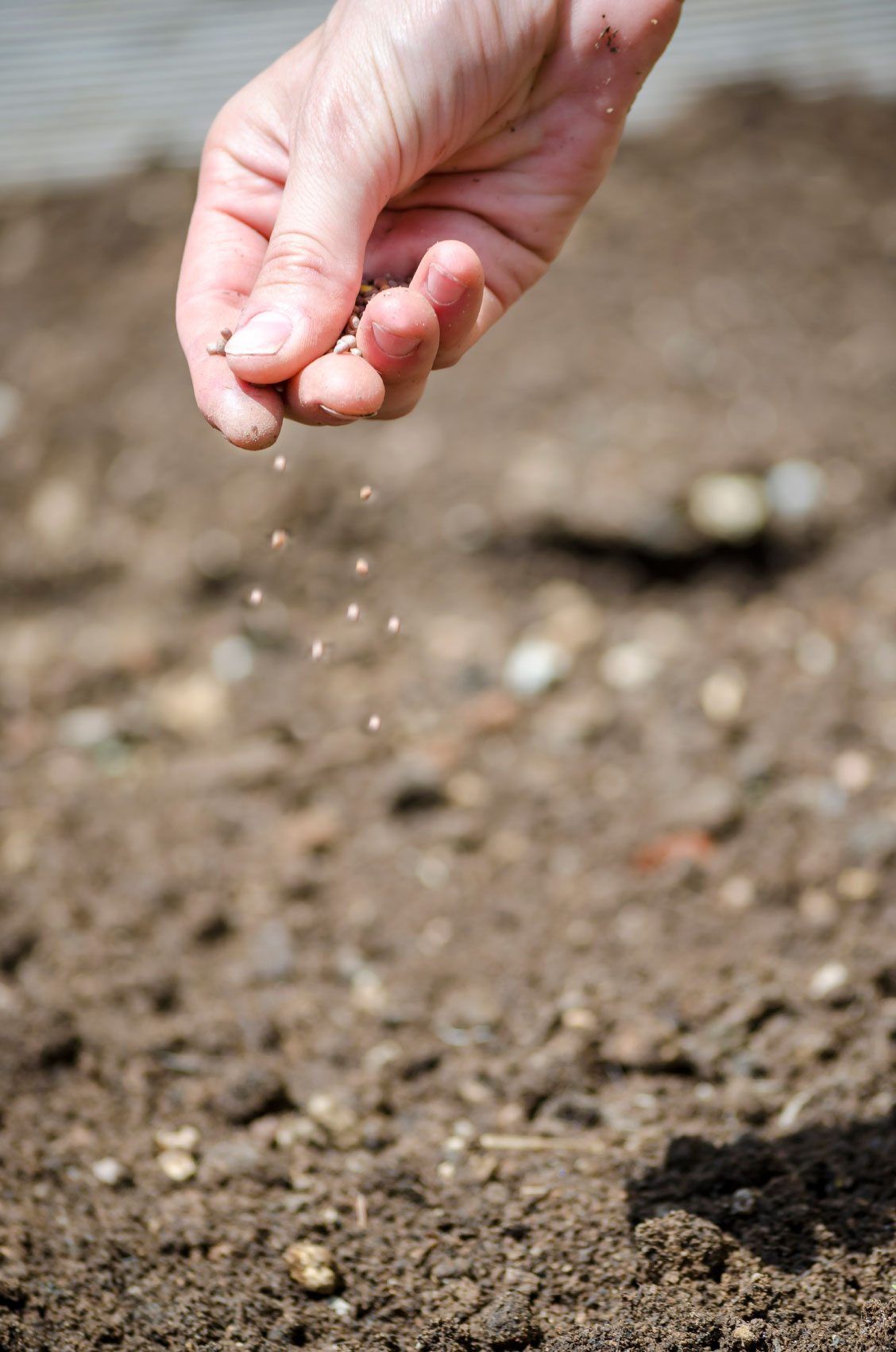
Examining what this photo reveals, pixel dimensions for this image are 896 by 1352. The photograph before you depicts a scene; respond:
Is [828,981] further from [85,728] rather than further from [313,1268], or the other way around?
[85,728]

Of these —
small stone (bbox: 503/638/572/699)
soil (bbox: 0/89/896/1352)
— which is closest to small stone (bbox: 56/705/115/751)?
soil (bbox: 0/89/896/1352)

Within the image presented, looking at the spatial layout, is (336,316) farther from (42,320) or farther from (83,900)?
(42,320)

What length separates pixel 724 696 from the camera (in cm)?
205

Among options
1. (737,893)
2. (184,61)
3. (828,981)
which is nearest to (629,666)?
(737,893)

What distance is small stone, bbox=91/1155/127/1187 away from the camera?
4.43 feet

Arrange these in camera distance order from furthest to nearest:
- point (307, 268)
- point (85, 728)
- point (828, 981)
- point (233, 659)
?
point (233, 659), point (85, 728), point (828, 981), point (307, 268)

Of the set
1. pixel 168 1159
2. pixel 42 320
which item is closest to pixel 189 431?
pixel 42 320

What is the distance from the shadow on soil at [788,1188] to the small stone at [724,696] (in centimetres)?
85

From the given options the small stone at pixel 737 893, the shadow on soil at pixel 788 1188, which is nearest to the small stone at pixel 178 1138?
the shadow on soil at pixel 788 1188

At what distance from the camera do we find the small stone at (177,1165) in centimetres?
136

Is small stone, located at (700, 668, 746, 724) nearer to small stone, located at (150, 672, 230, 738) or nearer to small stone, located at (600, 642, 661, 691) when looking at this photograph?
small stone, located at (600, 642, 661, 691)

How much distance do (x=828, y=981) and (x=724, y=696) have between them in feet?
2.21

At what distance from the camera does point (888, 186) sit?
2945 mm

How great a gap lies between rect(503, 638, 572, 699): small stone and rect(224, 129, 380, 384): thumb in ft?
3.67
